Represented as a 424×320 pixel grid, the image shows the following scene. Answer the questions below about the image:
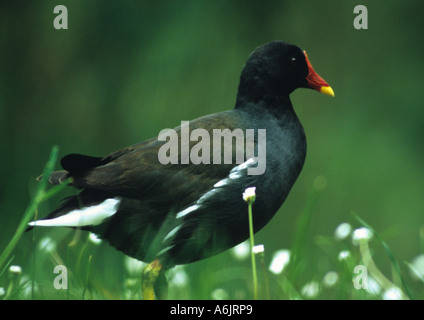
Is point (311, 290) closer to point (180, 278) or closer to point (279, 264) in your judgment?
point (279, 264)

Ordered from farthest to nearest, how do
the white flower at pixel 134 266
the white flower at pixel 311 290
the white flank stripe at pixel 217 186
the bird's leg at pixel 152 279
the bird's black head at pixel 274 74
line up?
the bird's black head at pixel 274 74, the white flower at pixel 134 266, the white flank stripe at pixel 217 186, the bird's leg at pixel 152 279, the white flower at pixel 311 290

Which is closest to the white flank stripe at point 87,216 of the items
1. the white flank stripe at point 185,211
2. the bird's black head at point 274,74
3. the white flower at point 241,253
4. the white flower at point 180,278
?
the white flank stripe at point 185,211

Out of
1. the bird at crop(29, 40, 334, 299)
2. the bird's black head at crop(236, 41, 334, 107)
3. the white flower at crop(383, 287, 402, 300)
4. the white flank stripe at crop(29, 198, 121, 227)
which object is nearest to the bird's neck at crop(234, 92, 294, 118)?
the bird's black head at crop(236, 41, 334, 107)

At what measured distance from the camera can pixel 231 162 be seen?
2639mm

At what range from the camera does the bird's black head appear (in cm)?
299

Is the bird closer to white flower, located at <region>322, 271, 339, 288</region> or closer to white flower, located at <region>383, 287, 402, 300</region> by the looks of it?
white flower, located at <region>322, 271, 339, 288</region>

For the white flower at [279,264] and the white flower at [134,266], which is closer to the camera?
the white flower at [279,264]

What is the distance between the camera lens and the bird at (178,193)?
8.49ft

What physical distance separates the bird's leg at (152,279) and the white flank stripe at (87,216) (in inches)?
11.0

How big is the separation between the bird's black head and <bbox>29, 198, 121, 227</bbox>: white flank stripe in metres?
0.80

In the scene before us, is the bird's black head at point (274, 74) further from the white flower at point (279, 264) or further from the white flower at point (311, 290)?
the white flower at point (311, 290)
